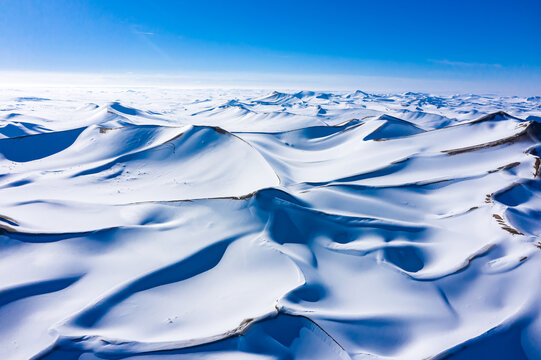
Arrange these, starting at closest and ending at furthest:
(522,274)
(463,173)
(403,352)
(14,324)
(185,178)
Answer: (403,352) < (14,324) < (522,274) < (463,173) < (185,178)

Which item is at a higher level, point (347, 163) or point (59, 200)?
point (347, 163)

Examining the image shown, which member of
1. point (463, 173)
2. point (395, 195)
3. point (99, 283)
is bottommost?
point (99, 283)

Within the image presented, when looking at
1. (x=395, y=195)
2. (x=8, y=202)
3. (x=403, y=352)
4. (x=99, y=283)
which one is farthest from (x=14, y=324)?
(x=395, y=195)

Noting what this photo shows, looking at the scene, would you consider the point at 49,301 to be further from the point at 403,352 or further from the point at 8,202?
the point at 8,202

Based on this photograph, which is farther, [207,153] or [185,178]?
[207,153]

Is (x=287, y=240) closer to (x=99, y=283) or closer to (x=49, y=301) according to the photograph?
(x=99, y=283)

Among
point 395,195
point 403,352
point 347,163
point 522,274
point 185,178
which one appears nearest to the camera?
point 403,352
